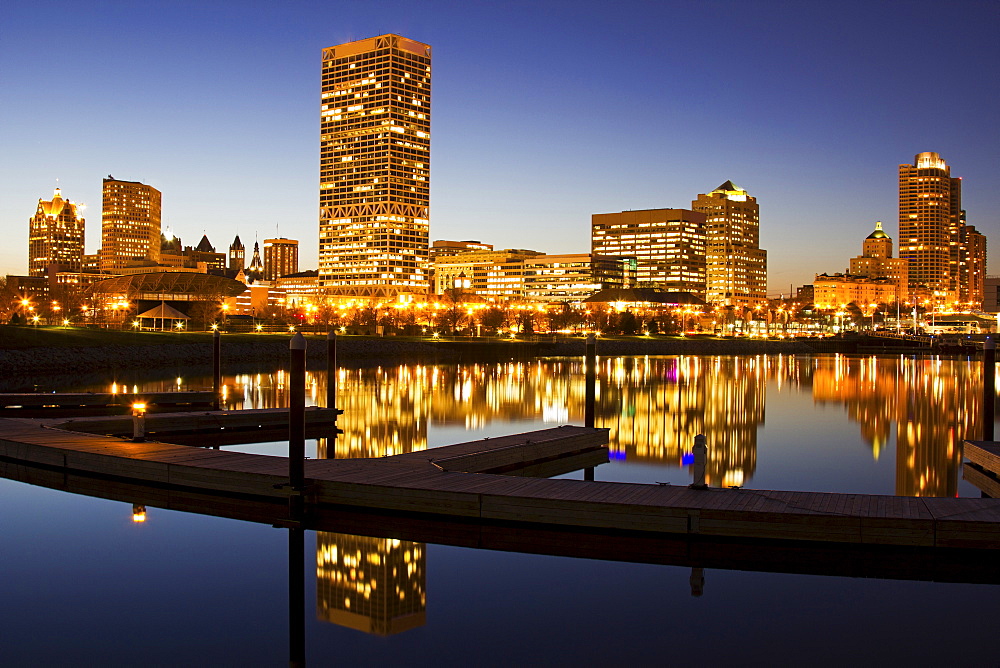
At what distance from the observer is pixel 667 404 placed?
49844 millimetres

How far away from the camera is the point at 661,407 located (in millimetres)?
47938

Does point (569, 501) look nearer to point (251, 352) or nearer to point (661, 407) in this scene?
point (661, 407)

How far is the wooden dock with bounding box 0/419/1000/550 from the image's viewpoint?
1512 centimetres

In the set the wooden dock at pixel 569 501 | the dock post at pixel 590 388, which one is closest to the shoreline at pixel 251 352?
the dock post at pixel 590 388

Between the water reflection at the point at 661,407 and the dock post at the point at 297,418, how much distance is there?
1078cm

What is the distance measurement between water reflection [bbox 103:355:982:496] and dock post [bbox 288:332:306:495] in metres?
10.8

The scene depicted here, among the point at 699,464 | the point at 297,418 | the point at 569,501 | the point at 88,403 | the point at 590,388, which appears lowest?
the point at 88,403

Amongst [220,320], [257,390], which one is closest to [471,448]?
[257,390]

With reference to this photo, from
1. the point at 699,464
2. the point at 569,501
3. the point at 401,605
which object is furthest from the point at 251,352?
the point at 401,605

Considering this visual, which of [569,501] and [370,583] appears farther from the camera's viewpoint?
[569,501]

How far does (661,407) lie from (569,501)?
32.5 metres

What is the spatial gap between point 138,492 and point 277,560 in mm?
6289

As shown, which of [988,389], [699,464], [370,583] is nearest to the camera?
[370,583]

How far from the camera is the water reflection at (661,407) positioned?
30094mm
